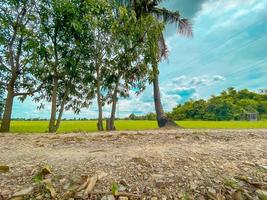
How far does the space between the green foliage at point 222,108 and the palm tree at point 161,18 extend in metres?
24.8

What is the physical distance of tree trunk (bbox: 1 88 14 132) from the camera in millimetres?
11227

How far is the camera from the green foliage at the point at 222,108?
3991 centimetres

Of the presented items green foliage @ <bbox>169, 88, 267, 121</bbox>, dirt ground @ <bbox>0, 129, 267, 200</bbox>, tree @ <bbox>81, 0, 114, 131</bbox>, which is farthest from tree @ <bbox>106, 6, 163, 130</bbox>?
green foliage @ <bbox>169, 88, 267, 121</bbox>

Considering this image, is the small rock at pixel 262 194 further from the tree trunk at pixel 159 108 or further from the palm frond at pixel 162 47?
the palm frond at pixel 162 47

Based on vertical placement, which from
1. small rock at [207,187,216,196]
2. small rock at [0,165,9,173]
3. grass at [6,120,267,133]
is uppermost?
grass at [6,120,267,133]

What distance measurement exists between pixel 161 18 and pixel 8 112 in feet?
35.4

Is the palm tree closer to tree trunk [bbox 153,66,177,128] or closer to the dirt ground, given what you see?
tree trunk [bbox 153,66,177,128]

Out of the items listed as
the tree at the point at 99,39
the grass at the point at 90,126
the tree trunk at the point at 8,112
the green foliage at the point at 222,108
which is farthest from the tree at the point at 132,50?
the green foliage at the point at 222,108

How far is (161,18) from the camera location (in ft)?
54.4

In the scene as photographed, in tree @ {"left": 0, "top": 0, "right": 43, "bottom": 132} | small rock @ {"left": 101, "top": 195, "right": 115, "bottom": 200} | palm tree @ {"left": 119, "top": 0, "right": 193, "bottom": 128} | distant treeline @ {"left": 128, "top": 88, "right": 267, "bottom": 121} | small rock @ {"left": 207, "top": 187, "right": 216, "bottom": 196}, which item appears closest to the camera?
small rock @ {"left": 101, "top": 195, "right": 115, "bottom": 200}

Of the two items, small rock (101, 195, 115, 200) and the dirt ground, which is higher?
the dirt ground

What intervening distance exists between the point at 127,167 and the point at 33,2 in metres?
9.81

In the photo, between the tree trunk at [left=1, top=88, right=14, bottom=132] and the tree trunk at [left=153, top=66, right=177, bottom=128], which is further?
the tree trunk at [left=153, top=66, right=177, bottom=128]

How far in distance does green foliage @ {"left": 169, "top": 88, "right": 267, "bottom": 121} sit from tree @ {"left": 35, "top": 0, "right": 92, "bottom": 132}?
99.6ft
